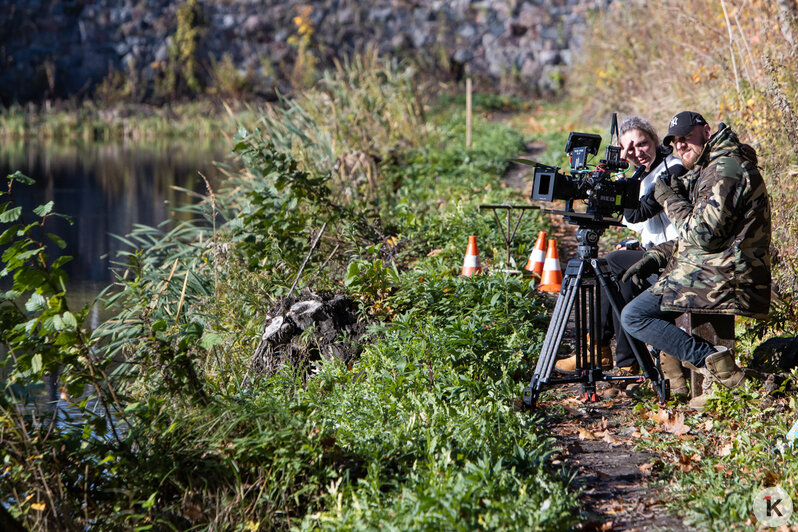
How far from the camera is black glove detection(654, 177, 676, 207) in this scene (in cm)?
434

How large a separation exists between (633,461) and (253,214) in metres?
3.95

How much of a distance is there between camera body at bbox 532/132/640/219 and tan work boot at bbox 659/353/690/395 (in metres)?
0.90

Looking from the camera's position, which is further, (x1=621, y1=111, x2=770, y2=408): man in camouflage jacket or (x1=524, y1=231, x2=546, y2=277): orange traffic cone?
(x1=524, y1=231, x2=546, y2=277): orange traffic cone

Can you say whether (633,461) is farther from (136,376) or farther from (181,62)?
(181,62)

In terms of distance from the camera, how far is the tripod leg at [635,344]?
4.55 meters

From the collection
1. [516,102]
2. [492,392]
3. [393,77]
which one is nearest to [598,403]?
[492,392]

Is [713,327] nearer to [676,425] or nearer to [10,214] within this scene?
[676,425]

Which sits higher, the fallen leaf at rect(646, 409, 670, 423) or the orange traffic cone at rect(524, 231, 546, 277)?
the orange traffic cone at rect(524, 231, 546, 277)

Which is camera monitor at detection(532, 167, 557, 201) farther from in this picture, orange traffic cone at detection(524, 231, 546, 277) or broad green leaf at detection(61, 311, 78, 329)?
orange traffic cone at detection(524, 231, 546, 277)

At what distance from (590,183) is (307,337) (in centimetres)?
221

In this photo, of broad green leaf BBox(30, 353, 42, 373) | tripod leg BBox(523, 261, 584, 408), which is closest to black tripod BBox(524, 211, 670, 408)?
tripod leg BBox(523, 261, 584, 408)

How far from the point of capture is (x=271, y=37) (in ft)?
112

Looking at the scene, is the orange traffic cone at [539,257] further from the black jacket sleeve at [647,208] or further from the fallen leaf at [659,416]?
the fallen leaf at [659,416]

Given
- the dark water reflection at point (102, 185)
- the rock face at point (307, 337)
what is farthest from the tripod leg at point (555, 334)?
the dark water reflection at point (102, 185)
